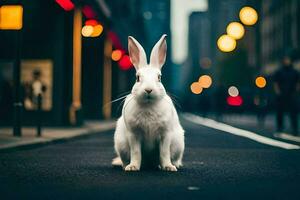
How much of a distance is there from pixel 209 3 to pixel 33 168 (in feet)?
587

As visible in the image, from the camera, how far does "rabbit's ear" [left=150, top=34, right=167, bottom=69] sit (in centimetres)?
743

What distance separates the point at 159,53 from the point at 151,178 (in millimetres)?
1517

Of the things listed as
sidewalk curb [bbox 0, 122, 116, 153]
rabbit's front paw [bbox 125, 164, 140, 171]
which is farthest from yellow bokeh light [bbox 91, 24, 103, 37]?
rabbit's front paw [bbox 125, 164, 140, 171]

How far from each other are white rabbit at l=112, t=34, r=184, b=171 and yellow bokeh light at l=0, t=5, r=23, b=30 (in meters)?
7.64

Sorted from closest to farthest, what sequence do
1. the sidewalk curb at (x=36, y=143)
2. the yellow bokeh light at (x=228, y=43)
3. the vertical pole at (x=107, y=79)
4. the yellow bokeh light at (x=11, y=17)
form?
the sidewalk curb at (x=36, y=143) → the yellow bokeh light at (x=11, y=17) → the yellow bokeh light at (x=228, y=43) → the vertical pole at (x=107, y=79)

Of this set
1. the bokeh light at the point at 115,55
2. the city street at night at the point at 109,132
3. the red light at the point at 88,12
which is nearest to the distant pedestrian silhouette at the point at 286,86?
the city street at night at the point at 109,132

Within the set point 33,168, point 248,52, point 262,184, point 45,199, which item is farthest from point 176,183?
point 248,52

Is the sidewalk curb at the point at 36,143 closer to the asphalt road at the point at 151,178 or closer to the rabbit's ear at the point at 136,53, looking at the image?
the asphalt road at the point at 151,178

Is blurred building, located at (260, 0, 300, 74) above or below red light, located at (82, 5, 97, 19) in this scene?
above

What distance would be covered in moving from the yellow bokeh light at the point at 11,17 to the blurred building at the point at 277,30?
37.6 metres

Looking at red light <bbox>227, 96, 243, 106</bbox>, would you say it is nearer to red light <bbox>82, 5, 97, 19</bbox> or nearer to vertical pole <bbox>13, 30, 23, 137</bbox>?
red light <bbox>82, 5, 97, 19</bbox>

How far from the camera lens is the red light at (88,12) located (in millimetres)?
24097

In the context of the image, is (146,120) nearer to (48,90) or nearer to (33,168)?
(33,168)

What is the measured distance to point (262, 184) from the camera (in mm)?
6531
